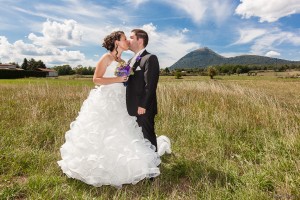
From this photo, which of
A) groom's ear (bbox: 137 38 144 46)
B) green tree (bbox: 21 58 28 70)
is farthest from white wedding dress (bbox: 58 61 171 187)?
green tree (bbox: 21 58 28 70)

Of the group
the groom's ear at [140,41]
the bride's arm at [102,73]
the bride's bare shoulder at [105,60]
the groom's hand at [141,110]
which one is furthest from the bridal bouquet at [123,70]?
the groom's hand at [141,110]

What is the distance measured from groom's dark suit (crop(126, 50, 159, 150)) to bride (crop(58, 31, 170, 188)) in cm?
13

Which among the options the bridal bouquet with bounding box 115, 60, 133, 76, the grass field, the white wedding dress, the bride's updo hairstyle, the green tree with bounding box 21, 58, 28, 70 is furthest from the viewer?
the green tree with bounding box 21, 58, 28, 70

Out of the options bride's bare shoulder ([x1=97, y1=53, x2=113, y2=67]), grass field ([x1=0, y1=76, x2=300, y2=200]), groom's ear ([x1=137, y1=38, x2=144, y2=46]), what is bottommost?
grass field ([x1=0, y1=76, x2=300, y2=200])

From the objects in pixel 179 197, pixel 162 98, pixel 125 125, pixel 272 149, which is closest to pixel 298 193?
pixel 179 197

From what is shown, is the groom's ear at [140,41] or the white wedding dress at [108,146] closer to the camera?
the white wedding dress at [108,146]

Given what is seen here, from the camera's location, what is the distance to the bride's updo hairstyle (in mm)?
4455

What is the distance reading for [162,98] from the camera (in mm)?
9742

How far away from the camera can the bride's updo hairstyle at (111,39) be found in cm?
446

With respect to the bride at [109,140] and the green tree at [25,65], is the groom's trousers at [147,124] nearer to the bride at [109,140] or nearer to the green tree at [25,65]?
the bride at [109,140]

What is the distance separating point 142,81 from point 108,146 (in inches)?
43.9

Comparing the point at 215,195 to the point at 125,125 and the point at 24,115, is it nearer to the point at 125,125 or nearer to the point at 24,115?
the point at 125,125

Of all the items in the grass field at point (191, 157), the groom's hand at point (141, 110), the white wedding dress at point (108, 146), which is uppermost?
the groom's hand at point (141, 110)

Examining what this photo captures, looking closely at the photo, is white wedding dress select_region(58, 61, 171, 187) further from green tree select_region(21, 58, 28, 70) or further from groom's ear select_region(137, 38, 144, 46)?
green tree select_region(21, 58, 28, 70)
